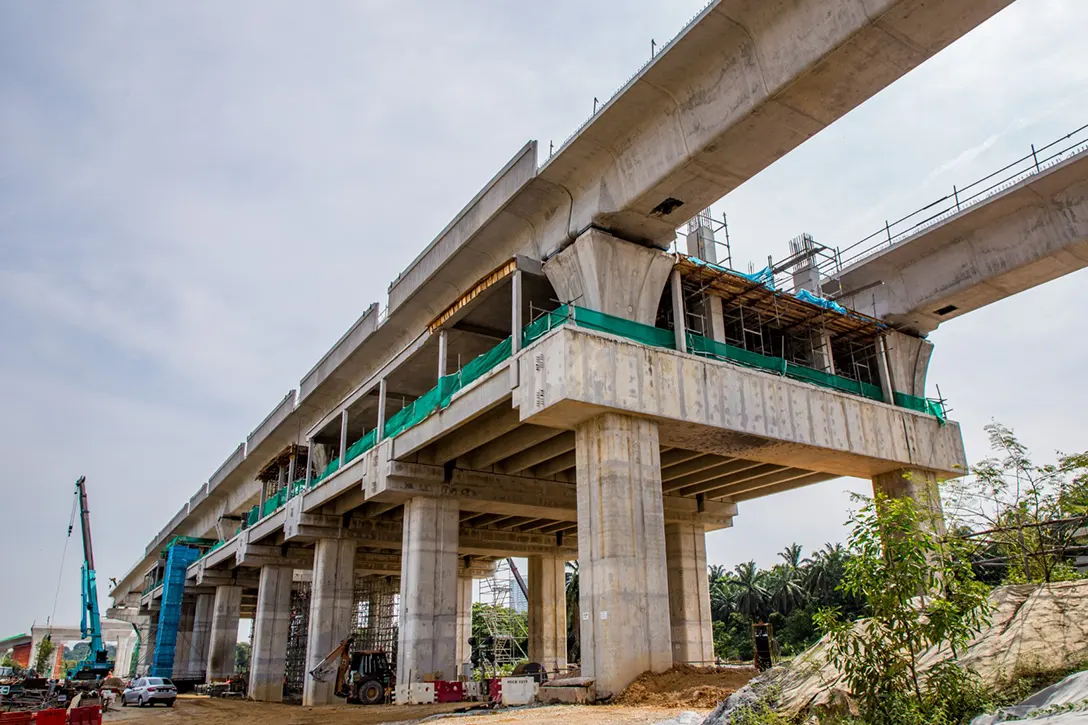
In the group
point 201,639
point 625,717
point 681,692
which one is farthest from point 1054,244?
point 201,639

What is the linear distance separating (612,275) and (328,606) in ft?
67.1

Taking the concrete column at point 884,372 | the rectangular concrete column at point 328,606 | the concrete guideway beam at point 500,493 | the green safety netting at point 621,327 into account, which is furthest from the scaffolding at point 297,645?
the concrete column at point 884,372

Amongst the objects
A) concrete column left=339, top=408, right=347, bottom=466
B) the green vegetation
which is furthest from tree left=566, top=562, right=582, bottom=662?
concrete column left=339, top=408, right=347, bottom=466

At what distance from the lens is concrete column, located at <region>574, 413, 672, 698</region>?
18016mm

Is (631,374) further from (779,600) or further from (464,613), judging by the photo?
(779,600)

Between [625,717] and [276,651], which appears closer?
[625,717]

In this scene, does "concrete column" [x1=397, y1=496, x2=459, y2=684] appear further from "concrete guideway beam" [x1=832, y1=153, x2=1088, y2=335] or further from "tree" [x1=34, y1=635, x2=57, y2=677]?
"tree" [x1=34, y1=635, x2=57, y2=677]

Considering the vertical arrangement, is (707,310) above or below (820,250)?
below

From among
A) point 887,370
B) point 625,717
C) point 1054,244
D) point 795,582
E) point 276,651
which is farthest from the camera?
point 795,582

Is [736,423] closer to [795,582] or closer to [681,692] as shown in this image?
[681,692]

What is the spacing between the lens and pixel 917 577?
8.38 meters

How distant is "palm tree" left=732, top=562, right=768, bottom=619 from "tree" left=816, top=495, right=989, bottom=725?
5628 centimetres

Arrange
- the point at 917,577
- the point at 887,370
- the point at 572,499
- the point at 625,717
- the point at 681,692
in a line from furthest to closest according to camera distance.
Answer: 1. the point at 572,499
2. the point at 887,370
3. the point at 681,692
4. the point at 625,717
5. the point at 917,577

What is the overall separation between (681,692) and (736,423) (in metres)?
7.37
